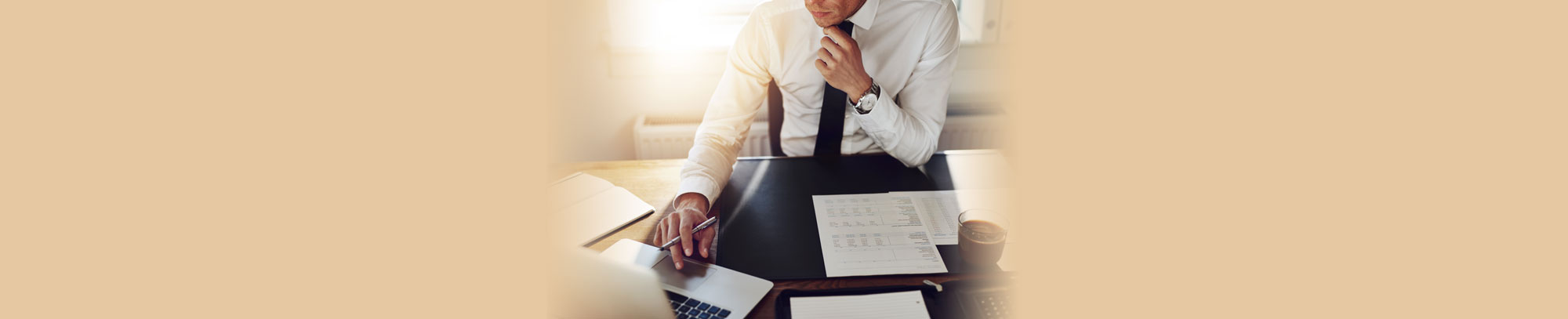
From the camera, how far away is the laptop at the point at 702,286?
802mm

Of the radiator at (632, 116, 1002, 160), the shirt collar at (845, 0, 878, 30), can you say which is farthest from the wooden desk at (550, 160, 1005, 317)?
the radiator at (632, 116, 1002, 160)

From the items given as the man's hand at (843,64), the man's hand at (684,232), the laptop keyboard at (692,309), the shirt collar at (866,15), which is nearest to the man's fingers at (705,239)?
the man's hand at (684,232)

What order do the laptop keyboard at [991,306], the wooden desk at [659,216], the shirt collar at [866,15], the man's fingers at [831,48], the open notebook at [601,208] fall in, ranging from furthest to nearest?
the shirt collar at [866,15], the man's fingers at [831,48], the open notebook at [601,208], the wooden desk at [659,216], the laptop keyboard at [991,306]

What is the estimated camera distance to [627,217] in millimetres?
1107

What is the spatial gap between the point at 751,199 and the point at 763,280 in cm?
32

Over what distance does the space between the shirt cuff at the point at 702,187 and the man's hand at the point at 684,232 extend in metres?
0.04

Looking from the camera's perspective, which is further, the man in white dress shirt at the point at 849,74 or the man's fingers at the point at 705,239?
the man in white dress shirt at the point at 849,74

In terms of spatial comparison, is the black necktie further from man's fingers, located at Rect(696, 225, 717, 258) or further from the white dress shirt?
man's fingers, located at Rect(696, 225, 717, 258)

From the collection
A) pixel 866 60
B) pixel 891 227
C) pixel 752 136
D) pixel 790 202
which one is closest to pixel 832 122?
pixel 866 60

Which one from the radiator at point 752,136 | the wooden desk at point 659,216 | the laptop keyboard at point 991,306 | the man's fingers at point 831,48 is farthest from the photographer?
the radiator at point 752,136

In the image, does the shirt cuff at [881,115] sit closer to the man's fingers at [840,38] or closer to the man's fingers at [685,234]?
the man's fingers at [840,38]

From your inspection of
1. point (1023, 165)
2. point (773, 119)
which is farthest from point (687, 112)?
point (1023, 165)

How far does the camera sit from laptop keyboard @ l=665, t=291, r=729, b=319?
0.79 m

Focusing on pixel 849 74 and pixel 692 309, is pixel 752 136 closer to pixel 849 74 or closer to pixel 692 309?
pixel 849 74
